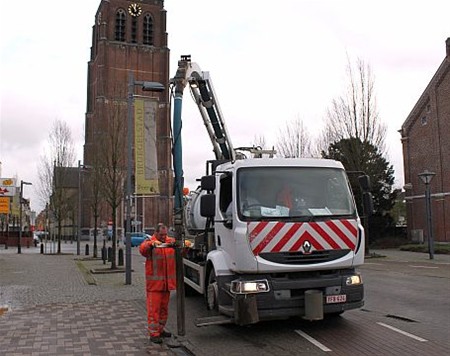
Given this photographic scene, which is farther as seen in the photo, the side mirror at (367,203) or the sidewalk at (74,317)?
the side mirror at (367,203)

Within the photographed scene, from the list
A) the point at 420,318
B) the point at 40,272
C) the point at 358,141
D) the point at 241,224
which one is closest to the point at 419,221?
the point at 358,141

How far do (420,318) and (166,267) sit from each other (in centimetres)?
470

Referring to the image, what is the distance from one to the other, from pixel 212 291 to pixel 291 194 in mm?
2051

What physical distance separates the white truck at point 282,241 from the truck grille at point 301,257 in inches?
0.6

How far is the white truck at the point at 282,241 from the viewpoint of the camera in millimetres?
7441

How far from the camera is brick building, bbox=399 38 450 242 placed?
3562 cm

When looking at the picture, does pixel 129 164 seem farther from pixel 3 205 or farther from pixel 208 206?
pixel 3 205

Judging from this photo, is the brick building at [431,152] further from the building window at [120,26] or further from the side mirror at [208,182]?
the building window at [120,26]

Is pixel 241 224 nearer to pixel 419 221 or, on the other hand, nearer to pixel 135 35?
pixel 419 221

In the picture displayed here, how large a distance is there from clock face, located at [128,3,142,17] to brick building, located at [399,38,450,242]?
181ft

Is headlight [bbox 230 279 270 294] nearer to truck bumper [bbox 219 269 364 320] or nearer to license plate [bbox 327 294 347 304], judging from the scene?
truck bumper [bbox 219 269 364 320]

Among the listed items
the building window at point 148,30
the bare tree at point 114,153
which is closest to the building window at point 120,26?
the building window at point 148,30

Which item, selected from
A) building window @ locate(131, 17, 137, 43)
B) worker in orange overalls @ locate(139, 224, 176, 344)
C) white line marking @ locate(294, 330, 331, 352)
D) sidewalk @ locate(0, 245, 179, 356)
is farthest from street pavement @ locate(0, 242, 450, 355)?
building window @ locate(131, 17, 137, 43)

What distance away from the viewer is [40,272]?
19234 mm
